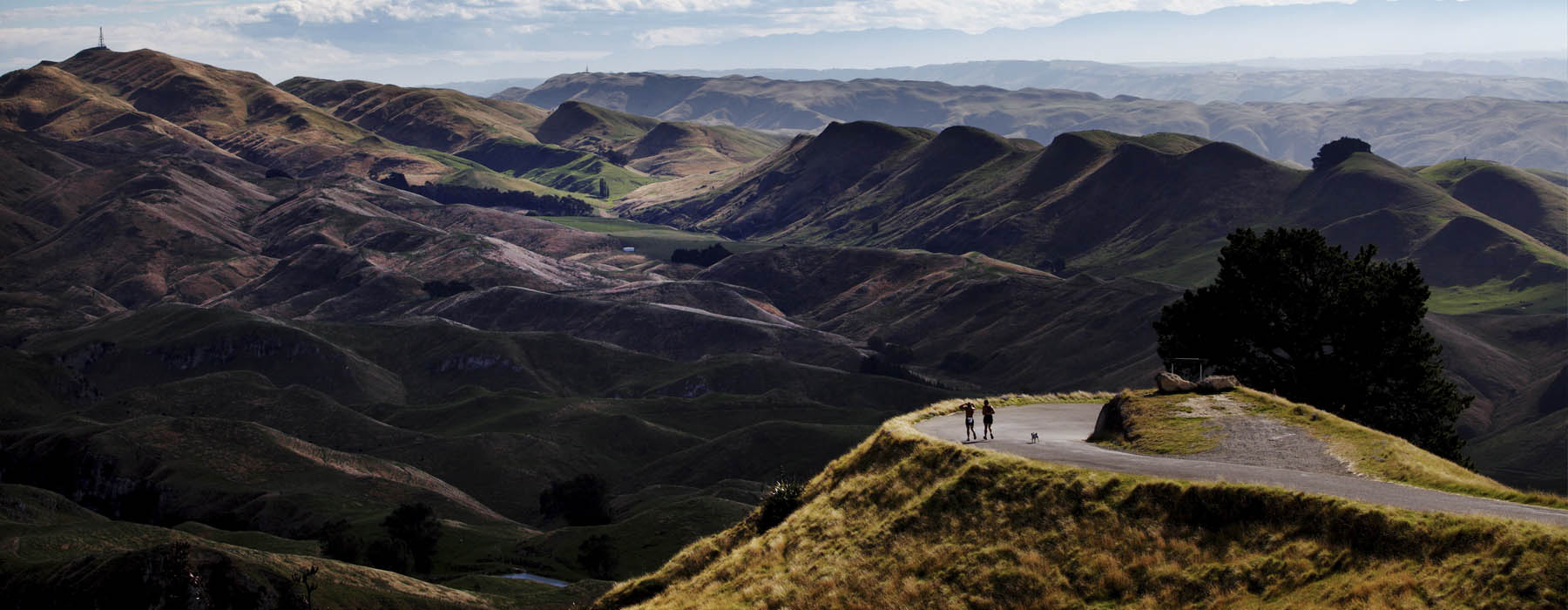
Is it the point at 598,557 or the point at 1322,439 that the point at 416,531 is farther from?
the point at 1322,439

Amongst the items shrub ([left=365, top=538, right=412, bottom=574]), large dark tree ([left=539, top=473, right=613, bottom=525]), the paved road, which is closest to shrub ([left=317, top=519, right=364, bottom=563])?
shrub ([left=365, top=538, right=412, bottom=574])

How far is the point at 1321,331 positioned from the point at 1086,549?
5057 centimetres

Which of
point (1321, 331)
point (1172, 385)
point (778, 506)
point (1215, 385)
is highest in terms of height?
point (1215, 385)

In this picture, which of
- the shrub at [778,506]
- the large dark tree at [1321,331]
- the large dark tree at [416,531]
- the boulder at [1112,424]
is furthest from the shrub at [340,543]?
the boulder at [1112,424]

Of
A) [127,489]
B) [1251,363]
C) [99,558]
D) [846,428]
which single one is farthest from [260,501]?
[1251,363]

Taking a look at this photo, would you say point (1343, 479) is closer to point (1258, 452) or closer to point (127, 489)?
point (1258, 452)

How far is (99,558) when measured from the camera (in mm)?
80250

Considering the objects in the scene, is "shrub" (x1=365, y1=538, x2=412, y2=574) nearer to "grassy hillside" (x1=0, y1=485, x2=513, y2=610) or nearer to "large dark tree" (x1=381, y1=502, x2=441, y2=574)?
"large dark tree" (x1=381, y1=502, x2=441, y2=574)

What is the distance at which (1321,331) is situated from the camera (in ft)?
260

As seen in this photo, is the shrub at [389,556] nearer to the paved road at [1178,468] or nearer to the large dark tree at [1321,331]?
the large dark tree at [1321,331]

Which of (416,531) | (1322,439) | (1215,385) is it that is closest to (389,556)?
(416,531)

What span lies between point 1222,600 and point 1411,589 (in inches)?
167

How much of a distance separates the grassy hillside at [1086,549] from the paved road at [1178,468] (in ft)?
6.11

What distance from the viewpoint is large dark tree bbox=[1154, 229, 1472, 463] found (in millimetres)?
79188
